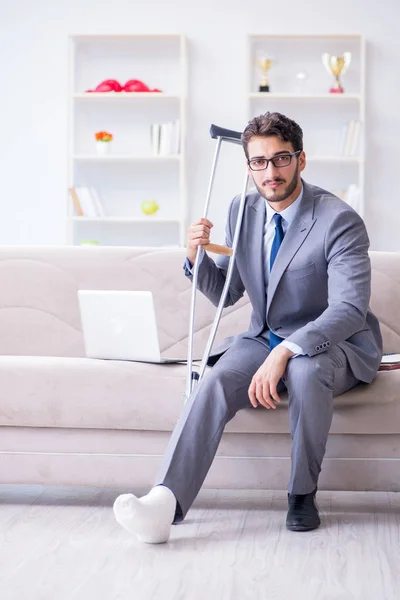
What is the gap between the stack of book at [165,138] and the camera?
6.04 metres

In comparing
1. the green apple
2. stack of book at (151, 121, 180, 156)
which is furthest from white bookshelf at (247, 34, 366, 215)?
the green apple

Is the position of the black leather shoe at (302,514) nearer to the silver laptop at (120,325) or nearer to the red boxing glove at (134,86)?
the silver laptop at (120,325)

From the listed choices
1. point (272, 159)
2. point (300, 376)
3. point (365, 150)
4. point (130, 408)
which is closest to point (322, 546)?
point (300, 376)

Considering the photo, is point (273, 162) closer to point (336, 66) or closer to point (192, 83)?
point (336, 66)

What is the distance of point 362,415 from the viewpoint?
2.46 meters

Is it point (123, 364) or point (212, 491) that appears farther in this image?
point (212, 491)

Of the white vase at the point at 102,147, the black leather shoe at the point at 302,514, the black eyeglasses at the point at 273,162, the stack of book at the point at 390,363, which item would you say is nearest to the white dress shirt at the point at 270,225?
the black eyeglasses at the point at 273,162

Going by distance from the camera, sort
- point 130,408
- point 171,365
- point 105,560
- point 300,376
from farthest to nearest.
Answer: point 171,365 → point 130,408 → point 300,376 → point 105,560

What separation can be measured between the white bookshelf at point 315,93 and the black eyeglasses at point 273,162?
3620 mm

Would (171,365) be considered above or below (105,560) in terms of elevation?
above

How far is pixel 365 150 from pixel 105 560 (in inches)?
182

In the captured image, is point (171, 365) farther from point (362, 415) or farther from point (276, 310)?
point (362, 415)

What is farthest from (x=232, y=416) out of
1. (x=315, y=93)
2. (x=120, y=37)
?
(x=120, y=37)

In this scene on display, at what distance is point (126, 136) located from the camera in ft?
20.6
